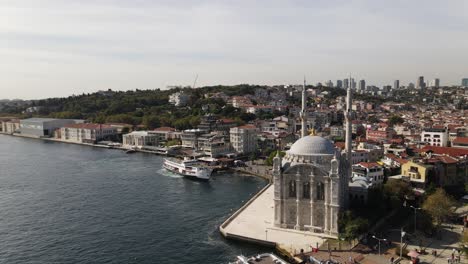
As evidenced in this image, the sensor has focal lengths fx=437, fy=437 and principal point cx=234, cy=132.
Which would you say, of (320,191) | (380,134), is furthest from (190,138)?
(320,191)

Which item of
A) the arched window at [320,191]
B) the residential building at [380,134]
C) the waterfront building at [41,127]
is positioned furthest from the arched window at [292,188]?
the waterfront building at [41,127]

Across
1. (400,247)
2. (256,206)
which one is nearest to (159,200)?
(256,206)

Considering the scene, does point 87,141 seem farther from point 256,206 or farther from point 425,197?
point 425,197

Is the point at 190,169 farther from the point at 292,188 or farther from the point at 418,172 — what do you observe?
the point at 418,172

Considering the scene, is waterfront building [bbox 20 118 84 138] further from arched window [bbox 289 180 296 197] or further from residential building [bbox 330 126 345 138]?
arched window [bbox 289 180 296 197]

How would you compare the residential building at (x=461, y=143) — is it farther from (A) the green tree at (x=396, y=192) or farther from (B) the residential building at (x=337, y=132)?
(A) the green tree at (x=396, y=192)
